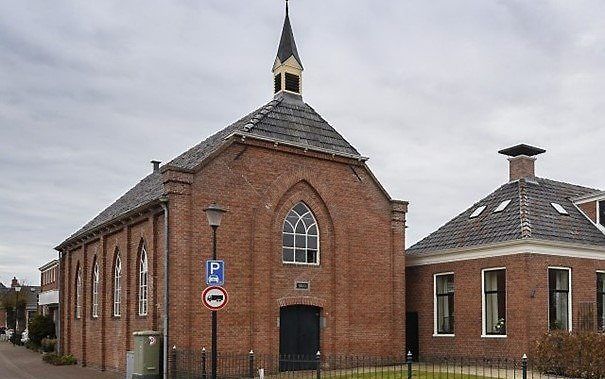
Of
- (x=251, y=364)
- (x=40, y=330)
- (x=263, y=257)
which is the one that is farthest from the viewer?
(x=40, y=330)

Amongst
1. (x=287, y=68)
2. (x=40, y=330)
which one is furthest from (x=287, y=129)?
(x=40, y=330)

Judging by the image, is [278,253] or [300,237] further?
[300,237]

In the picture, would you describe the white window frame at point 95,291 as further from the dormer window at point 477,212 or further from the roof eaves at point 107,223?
the dormer window at point 477,212

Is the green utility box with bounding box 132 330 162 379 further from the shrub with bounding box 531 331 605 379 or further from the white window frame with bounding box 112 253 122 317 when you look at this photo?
the shrub with bounding box 531 331 605 379

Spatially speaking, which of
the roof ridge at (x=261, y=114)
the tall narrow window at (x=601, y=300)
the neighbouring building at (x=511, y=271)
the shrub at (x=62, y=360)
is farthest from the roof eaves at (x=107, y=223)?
the tall narrow window at (x=601, y=300)

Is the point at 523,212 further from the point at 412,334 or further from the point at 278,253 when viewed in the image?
the point at 278,253

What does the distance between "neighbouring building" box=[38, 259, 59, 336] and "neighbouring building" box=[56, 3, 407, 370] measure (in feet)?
64.7

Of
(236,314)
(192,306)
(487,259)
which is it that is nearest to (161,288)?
(192,306)

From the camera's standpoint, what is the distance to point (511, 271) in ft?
78.0

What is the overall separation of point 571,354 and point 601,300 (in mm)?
5325

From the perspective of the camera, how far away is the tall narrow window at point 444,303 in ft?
86.9

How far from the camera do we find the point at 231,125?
28359 mm

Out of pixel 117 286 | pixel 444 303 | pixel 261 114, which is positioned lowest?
pixel 444 303

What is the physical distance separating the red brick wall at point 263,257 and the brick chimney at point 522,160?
4.81 m
